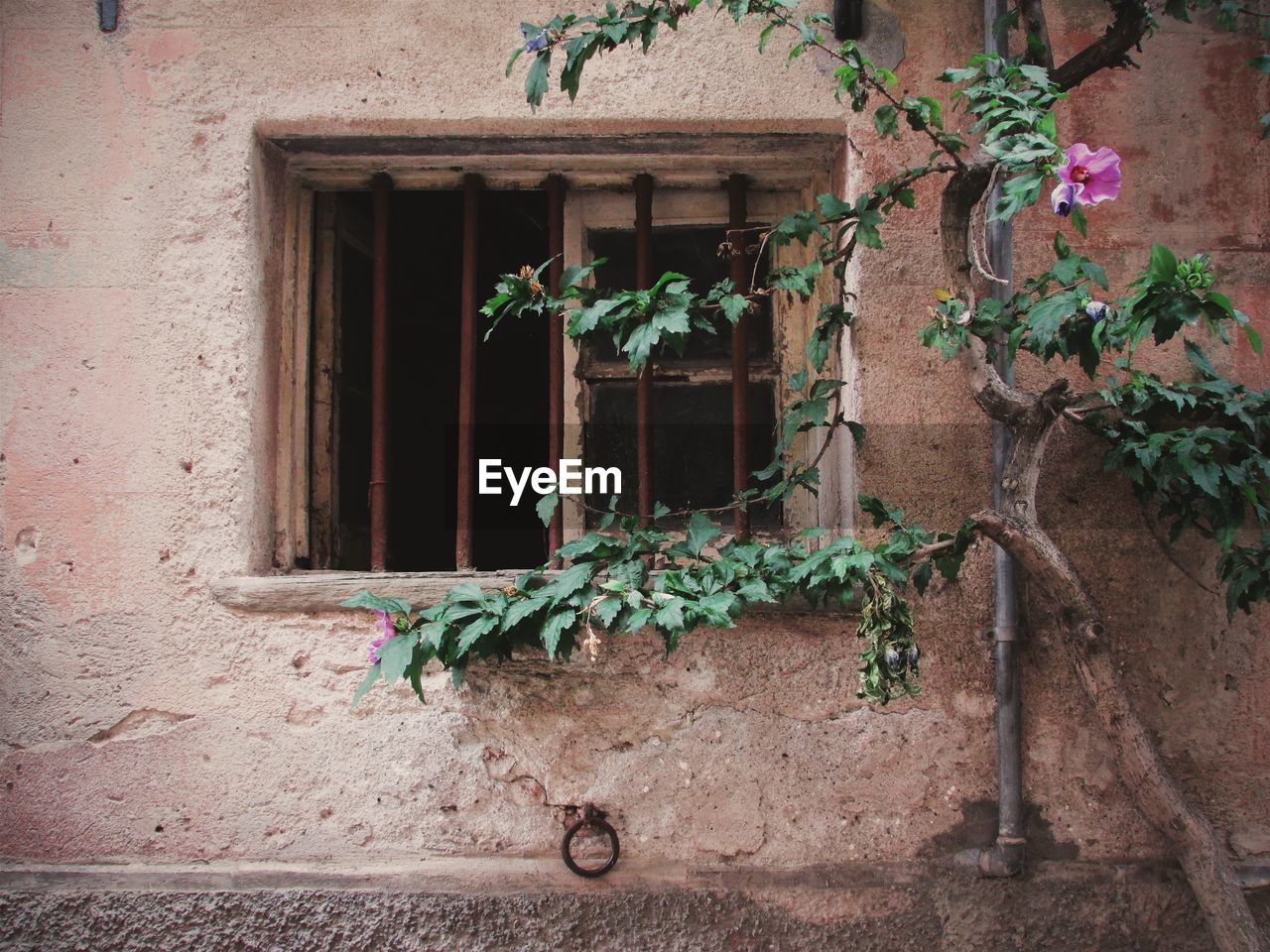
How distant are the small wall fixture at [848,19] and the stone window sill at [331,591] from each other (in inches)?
53.6

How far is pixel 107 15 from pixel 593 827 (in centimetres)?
229

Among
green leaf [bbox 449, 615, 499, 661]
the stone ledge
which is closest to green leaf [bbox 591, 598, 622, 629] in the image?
green leaf [bbox 449, 615, 499, 661]

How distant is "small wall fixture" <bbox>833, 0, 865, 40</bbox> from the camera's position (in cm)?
253

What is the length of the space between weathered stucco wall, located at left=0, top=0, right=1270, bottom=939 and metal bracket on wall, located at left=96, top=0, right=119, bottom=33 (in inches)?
1.2

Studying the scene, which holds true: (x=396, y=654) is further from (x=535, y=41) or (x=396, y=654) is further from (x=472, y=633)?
(x=535, y=41)

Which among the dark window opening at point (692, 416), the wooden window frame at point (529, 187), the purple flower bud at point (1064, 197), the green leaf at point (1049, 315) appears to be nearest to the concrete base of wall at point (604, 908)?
the wooden window frame at point (529, 187)

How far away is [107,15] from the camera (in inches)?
104

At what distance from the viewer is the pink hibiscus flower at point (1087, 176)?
1838 millimetres

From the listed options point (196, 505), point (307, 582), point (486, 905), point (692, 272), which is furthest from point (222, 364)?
point (486, 905)

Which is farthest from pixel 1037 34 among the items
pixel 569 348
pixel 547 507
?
pixel 547 507

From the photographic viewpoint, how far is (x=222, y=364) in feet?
8.30

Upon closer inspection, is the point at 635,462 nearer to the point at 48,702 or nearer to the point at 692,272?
the point at 692,272

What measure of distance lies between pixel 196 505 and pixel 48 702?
56 centimetres

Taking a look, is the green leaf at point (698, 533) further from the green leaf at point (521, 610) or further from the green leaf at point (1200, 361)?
the green leaf at point (1200, 361)
